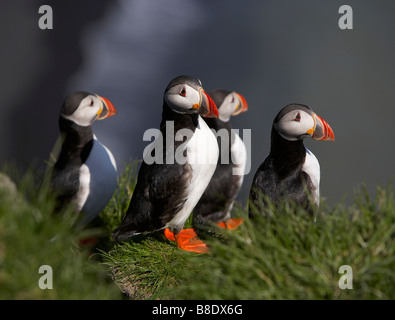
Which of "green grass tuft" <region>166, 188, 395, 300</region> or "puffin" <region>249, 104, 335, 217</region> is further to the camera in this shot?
"puffin" <region>249, 104, 335, 217</region>

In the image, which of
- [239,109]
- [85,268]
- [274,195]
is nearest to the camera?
Result: [85,268]

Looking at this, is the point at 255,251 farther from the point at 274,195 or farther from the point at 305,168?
the point at 305,168

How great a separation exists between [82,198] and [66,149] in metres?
0.43

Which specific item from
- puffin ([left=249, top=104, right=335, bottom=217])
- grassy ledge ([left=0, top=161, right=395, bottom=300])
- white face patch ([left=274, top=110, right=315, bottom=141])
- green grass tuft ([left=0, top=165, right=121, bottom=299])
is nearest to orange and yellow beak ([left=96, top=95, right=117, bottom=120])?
grassy ledge ([left=0, top=161, right=395, bottom=300])

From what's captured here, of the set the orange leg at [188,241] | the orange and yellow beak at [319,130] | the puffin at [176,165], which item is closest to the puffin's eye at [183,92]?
the puffin at [176,165]

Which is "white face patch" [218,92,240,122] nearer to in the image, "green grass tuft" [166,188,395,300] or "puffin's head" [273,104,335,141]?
"puffin's head" [273,104,335,141]

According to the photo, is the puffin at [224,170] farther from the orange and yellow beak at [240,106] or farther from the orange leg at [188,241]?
the orange leg at [188,241]

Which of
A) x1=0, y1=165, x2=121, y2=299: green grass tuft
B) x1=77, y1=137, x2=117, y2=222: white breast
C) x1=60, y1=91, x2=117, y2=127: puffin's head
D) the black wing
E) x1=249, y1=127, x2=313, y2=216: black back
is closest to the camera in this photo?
x1=0, y1=165, x2=121, y2=299: green grass tuft

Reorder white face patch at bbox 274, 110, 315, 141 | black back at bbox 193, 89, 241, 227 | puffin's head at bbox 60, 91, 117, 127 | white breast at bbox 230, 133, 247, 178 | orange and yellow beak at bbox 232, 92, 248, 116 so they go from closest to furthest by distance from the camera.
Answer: white face patch at bbox 274, 110, 315, 141, puffin's head at bbox 60, 91, 117, 127, black back at bbox 193, 89, 241, 227, white breast at bbox 230, 133, 247, 178, orange and yellow beak at bbox 232, 92, 248, 116

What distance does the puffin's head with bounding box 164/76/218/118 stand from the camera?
11.2ft

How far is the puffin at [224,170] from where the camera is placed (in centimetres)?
458

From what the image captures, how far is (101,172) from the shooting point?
396 centimetres

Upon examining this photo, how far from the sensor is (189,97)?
11.2ft

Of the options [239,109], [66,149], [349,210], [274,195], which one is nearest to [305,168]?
[274,195]
